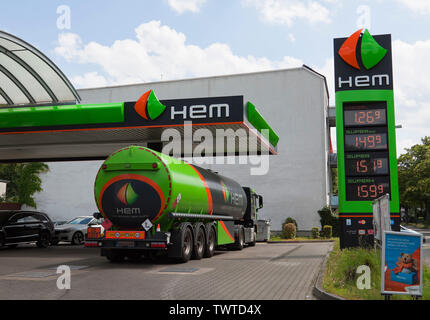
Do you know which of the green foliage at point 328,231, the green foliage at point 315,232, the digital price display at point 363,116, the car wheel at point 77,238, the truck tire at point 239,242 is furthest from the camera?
the green foliage at point 315,232

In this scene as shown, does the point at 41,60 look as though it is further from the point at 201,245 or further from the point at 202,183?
the point at 201,245

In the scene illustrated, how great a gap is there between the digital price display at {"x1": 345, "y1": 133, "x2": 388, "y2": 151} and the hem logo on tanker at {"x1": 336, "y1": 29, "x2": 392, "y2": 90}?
6.10 ft

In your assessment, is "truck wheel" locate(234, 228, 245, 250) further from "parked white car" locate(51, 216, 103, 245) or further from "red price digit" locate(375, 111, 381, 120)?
"red price digit" locate(375, 111, 381, 120)

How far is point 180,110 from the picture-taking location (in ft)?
58.5

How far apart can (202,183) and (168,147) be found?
6240 millimetres

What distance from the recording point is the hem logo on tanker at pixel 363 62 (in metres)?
17.2

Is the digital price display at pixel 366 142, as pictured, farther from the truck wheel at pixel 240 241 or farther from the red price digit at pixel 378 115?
the truck wheel at pixel 240 241

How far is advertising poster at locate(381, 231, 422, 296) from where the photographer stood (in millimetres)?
7039

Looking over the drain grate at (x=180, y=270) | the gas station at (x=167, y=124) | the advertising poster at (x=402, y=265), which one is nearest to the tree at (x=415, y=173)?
the gas station at (x=167, y=124)

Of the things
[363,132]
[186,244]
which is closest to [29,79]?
[186,244]

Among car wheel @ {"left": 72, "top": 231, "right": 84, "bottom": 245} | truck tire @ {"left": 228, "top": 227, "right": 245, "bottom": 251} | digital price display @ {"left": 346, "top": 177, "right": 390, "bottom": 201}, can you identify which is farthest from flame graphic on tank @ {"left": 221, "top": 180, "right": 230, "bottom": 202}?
car wheel @ {"left": 72, "top": 231, "right": 84, "bottom": 245}

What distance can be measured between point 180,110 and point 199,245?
17.3 ft

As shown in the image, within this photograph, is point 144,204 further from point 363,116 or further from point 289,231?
point 289,231

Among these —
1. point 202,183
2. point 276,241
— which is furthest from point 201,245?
point 276,241
